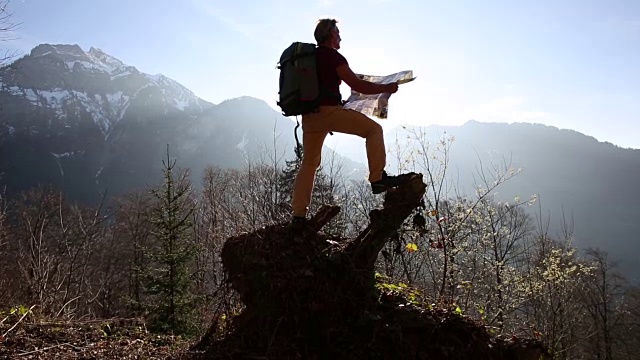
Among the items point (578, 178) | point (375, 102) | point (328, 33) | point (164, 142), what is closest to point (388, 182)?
point (375, 102)

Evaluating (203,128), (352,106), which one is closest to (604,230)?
(203,128)

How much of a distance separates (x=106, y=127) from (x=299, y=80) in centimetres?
12515

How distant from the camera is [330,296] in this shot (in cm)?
306

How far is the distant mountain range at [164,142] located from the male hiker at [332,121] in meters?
69.1

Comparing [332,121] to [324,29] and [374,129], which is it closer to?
[374,129]

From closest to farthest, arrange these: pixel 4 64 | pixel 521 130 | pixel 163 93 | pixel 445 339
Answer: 1. pixel 445 339
2. pixel 4 64
3. pixel 163 93
4. pixel 521 130

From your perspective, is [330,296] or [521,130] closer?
[330,296]

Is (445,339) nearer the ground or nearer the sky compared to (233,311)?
nearer the sky

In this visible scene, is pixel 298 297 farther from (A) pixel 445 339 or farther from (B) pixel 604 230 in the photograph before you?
(B) pixel 604 230

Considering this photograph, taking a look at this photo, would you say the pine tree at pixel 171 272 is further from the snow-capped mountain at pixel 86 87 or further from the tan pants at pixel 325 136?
the snow-capped mountain at pixel 86 87

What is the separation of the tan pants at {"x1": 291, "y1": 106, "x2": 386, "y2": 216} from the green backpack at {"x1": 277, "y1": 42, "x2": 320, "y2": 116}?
0.16 m

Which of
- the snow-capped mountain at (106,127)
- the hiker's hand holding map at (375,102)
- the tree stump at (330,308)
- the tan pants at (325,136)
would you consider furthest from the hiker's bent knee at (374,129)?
the snow-capped mountain at (106,127)

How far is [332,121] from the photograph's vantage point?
3.61 metres

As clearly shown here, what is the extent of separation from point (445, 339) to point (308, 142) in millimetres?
1972
